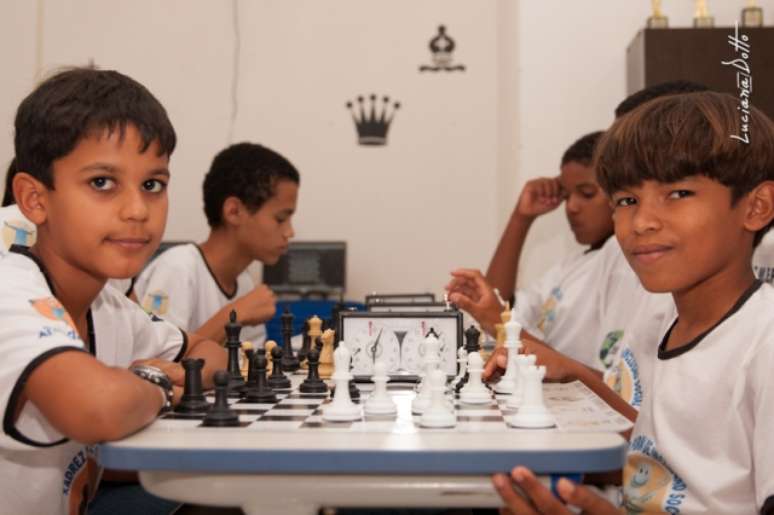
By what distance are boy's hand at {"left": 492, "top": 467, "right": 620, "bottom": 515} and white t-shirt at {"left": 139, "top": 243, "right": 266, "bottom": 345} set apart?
222 cm

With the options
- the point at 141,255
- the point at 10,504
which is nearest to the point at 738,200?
the point at 141,255

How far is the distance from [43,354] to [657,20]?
11.2ft

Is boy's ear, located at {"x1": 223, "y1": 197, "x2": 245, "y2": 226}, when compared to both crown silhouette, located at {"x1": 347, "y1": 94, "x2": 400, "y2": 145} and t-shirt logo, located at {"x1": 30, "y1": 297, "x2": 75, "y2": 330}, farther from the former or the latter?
t-shirt logo, located at {"x1": 30, "y1": 297, "x2": 75, "y2": 330}

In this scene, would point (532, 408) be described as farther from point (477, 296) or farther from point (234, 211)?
point (234, 211)

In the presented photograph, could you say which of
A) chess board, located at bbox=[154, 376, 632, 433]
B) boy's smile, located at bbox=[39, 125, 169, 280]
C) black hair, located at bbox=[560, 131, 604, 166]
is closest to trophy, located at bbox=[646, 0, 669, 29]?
black hair, located at bbox=[560, 131, 604, 166]

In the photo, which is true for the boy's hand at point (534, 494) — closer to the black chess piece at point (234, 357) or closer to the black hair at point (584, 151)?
the black chess piece at point (234, 357)

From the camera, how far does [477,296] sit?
112 inches

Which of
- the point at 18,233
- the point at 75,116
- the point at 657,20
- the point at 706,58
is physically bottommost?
the point at 18,233

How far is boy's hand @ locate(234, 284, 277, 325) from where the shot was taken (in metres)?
2.97

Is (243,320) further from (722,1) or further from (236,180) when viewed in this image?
(722,1)

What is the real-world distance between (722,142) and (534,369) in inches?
24.0

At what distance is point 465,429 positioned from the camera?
1.40 m

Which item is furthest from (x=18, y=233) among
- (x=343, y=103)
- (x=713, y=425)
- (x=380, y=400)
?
(x=343, y=103)

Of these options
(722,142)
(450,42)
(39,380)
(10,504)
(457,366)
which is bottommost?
(10,504)
